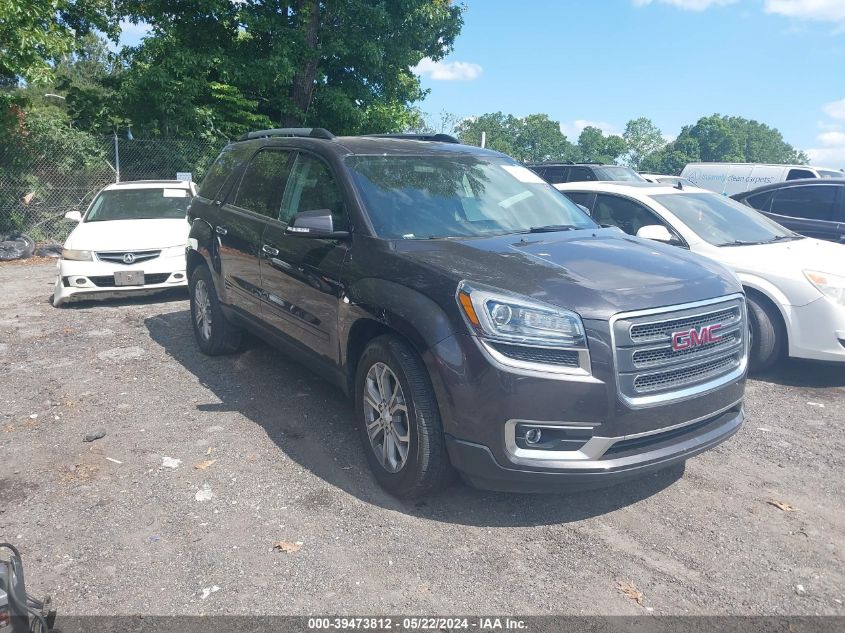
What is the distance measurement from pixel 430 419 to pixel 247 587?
1134 millimetres

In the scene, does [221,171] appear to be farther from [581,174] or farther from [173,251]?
[581,174]

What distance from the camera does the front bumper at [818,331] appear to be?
18.6 feet

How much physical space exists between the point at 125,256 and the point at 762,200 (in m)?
8.23

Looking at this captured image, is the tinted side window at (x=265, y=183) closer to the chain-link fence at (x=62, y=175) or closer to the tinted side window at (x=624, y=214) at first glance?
the tinted side window at (x=624, y=214)

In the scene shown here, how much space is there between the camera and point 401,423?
147 inches

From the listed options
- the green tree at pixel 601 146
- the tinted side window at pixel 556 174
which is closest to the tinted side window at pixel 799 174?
the tinted side window at pixel 556 174

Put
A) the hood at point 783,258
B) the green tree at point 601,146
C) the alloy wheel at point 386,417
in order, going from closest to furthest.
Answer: the alloy wheel at point 386,417
the hood at point 783,258
the green tree at point 601,146

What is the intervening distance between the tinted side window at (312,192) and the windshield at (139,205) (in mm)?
5120

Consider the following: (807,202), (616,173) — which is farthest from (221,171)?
(616,173)

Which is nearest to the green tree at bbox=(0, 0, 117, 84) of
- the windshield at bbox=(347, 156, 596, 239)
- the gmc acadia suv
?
the gmc acadia suv

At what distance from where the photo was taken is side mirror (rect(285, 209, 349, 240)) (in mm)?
4121

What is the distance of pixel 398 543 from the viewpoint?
11.3 feet

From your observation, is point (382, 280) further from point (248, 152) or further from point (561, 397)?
point (248, 152)

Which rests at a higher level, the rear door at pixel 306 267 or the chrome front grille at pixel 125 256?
the rear door at pixel 306 267
